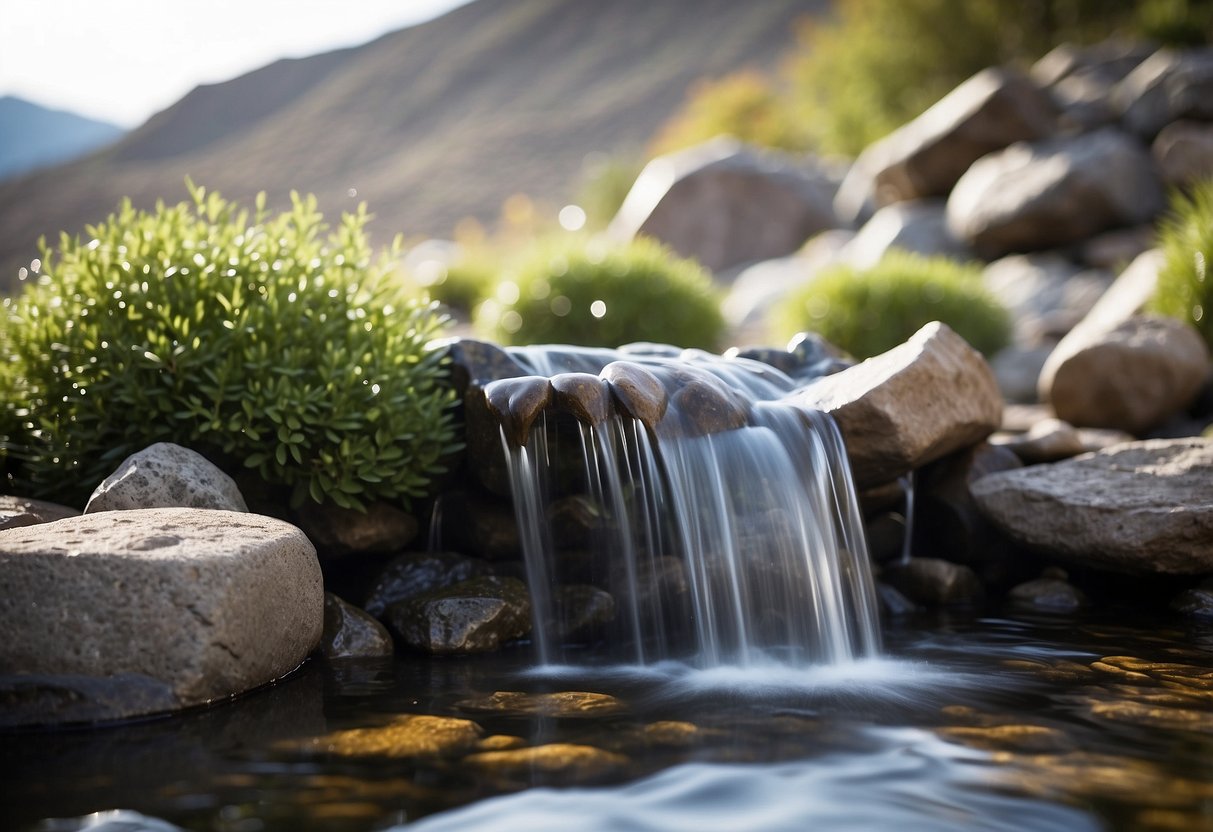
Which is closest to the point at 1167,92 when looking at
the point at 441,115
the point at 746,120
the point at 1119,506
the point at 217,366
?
the point at 1119,506

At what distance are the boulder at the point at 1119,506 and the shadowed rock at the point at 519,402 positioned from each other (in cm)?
262

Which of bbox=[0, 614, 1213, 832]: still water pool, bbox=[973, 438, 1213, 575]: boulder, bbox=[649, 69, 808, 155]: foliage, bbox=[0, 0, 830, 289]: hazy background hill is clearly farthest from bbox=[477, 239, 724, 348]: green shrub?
bbox=[0, 0, 830, 289]: hazy background hill

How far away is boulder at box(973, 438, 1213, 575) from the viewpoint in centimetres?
477

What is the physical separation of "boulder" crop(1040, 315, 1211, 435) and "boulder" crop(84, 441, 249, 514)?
565cm

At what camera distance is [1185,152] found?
455 inches

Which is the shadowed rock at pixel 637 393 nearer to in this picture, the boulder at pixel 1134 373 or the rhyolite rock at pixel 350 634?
the rhyolite rock at pixel 350 634

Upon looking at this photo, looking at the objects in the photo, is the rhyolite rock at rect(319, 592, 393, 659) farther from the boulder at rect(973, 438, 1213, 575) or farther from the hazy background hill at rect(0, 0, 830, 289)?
the hazy background hill at rect(0, 0, 830, 289)

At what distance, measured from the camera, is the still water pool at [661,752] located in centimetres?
261

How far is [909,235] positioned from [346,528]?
1008cm

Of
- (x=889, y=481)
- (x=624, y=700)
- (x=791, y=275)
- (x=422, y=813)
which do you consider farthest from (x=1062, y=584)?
(x=791, y=275)

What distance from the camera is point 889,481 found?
214 inches

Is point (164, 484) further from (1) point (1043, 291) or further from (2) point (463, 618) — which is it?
(1) point (1043, 291)

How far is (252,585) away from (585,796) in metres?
1.55

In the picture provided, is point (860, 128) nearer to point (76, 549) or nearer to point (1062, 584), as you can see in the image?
point (1062, 584)
